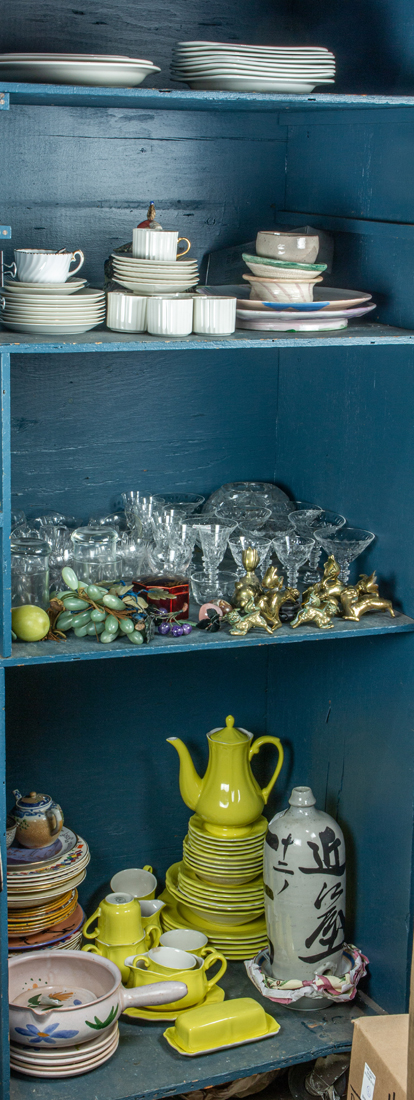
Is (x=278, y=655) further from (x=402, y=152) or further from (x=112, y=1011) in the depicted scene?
(x=402, y=152)

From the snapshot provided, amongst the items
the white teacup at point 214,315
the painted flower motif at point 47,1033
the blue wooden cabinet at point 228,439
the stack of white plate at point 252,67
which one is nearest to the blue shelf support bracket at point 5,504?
the blue wooden cabinet at point 228,439

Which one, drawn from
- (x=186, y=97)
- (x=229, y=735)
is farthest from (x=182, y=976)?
(x=186, y=97)

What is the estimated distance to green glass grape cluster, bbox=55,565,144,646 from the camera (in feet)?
7.11

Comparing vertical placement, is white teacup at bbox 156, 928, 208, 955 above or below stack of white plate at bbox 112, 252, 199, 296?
below

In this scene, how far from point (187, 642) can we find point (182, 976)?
815 millimetres

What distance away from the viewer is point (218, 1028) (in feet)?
7.86

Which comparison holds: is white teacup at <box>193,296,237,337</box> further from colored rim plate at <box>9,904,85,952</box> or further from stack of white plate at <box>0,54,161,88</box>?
colored rim plate at <box>9,904,85,952</box>

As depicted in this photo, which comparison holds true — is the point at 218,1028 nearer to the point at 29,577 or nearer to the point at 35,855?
the point at 35,855

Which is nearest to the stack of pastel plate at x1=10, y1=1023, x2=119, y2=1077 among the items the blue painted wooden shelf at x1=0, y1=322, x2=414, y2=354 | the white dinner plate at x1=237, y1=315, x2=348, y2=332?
the blue painted wooden shelf at x1=0, y1=322, x2=414, y2=354

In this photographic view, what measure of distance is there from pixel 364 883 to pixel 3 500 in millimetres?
1281

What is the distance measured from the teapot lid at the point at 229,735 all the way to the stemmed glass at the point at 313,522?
16.8 inches

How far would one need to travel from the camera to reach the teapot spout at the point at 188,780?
2.82m

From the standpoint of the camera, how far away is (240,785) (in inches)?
110

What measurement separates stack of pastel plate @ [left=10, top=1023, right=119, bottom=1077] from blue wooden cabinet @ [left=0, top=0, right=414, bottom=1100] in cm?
3
